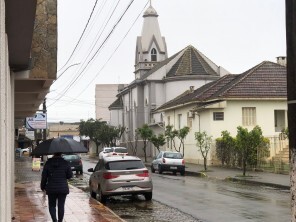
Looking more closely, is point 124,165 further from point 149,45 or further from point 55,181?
point 149,45

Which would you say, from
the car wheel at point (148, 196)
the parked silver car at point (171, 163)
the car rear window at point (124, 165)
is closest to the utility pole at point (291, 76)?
the car rear window at point (124, 165)

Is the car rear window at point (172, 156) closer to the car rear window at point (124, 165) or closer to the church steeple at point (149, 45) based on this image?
the car rear window at point (124, 165)

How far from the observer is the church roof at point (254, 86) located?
133 ft

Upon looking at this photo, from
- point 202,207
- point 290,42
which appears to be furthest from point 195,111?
point 290,42

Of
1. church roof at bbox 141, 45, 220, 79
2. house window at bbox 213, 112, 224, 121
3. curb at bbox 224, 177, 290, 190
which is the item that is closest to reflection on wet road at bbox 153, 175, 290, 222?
curb at bbox 224, 177, 290, 190

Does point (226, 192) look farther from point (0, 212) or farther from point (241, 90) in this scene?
point (241, 90)

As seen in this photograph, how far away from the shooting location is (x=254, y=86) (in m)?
41.8

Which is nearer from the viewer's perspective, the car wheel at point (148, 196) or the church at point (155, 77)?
the car wheel at point (148, 196)

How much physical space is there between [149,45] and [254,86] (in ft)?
132

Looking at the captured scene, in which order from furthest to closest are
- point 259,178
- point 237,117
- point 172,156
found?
point 237,117
point 172,156
point 259,178

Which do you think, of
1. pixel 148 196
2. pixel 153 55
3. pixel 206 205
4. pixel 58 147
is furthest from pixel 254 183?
pixel 153 55

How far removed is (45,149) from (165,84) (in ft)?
187

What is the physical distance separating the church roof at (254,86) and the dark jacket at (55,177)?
2993cm

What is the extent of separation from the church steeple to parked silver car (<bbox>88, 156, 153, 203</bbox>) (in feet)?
204
